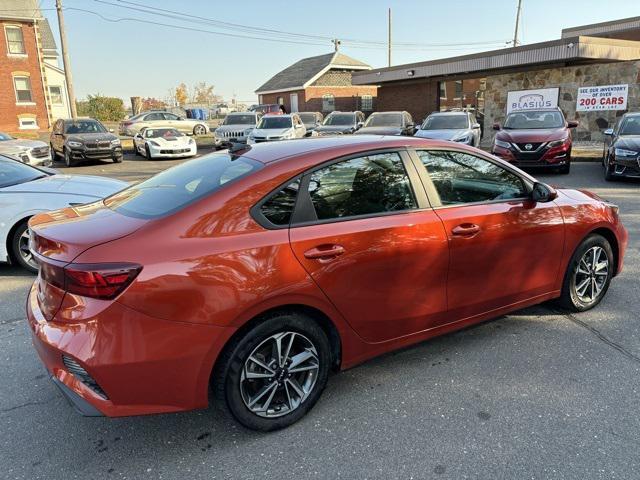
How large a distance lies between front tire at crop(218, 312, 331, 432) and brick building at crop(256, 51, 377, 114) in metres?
35.3

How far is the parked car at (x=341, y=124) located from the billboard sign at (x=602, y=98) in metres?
8.28

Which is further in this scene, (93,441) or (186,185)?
(186,185)

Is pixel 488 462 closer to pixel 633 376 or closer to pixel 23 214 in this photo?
pixel 633 376

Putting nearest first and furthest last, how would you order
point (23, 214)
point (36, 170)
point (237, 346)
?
point (237, 346) < point (23, 214) < point (36, 170)

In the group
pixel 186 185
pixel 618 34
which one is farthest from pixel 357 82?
pixel 186 185

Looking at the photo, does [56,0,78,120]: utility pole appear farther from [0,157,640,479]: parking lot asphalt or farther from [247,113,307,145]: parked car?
[0,157,640,479]: parking lot asphalt

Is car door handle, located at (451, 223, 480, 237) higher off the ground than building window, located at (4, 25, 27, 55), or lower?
lower

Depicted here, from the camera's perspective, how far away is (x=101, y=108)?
4525 cm

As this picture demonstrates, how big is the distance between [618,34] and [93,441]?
36879 millimetres

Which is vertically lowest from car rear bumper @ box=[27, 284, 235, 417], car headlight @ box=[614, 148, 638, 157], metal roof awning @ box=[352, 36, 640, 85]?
car rear bumper @ box=[27, 284, 235, 417]

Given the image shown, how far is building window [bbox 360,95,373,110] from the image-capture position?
120 feet

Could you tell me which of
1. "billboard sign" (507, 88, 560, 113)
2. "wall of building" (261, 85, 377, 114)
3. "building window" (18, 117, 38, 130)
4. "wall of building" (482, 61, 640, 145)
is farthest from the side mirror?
"building window" (18, 117, 38, 130)

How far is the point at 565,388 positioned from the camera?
3.06 meters

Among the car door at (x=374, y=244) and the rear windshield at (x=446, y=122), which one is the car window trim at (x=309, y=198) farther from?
the rear windshield at (x=446, y=122)
